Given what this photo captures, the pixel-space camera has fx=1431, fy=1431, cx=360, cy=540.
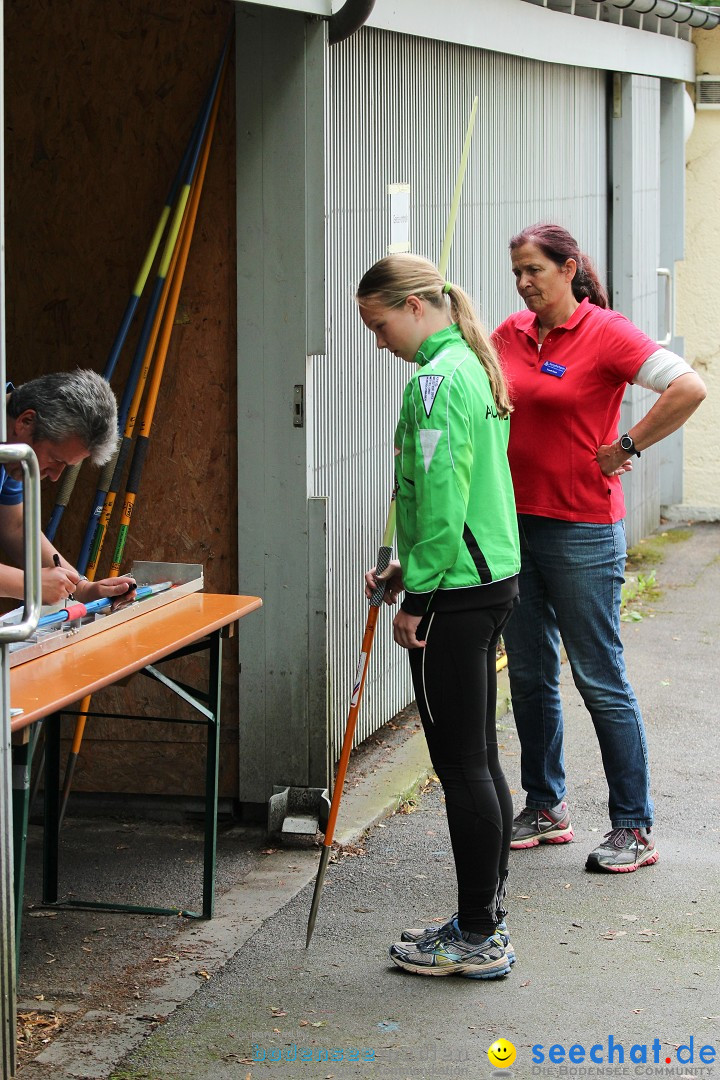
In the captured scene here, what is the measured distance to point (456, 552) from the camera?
379cm

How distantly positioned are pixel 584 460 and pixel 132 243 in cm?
189

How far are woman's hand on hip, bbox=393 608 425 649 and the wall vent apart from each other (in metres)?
9.36

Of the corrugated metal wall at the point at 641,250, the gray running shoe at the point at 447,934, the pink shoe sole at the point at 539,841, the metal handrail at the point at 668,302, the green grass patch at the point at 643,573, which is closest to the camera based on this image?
the gray running shoe at the point at 447,934

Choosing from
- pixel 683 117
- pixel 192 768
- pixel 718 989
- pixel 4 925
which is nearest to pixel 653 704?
pixel 192 768

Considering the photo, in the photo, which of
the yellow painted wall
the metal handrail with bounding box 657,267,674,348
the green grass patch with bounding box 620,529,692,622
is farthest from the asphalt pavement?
the yellow painted wall

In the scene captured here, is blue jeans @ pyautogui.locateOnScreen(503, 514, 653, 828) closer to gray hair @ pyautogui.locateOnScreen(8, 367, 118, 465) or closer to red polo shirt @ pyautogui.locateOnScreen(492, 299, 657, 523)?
red polo shirt @ pyautogui.locateOnScreen(492, 299, 657, 523)

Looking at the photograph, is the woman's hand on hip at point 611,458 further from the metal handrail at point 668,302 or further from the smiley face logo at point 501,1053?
the metal handrail at point 668,302

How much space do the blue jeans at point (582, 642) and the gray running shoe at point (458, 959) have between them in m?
1.02

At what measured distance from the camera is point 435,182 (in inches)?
259

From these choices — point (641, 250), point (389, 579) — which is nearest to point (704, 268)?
point (641, 250)

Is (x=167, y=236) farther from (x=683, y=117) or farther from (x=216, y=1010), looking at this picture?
(x=683, y=117)

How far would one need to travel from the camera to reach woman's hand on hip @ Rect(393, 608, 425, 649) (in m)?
3.87

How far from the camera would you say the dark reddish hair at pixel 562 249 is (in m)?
4.72

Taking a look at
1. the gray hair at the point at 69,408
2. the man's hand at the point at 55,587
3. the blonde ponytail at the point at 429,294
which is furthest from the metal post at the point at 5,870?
the blonde ponytail at the point at 429,294
